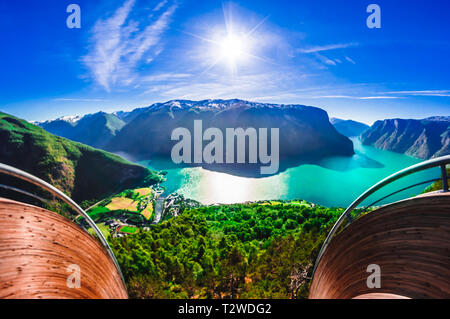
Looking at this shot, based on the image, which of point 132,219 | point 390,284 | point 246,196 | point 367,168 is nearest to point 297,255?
point 390,284

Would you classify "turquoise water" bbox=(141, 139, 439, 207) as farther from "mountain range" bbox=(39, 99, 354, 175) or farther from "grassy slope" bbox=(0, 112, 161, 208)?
"mountain range" bbox=(39, 99, 354, 175)

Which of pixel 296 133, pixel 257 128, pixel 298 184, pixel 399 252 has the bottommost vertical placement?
pixel 399 252

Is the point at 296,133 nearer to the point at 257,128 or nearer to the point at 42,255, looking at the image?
the point at 257,128

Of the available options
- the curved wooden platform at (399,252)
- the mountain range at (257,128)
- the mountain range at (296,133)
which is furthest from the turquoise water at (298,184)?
the curved wooden platform at (399,252)

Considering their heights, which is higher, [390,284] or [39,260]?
[39,260]

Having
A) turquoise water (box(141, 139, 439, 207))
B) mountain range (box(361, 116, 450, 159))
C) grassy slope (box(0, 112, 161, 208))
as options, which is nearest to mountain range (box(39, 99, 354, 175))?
turquoise water (box(141, 139, 439, 207))

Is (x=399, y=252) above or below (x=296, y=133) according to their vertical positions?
below

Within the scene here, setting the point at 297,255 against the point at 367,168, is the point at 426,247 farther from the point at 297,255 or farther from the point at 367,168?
the point at 367,168

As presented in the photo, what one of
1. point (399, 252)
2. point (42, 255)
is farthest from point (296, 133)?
point (42, 255)
